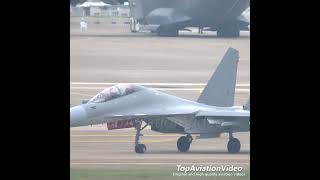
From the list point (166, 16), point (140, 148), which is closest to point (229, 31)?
point (166, 16)

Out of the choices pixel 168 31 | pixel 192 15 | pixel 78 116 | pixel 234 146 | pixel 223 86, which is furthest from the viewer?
pixel 168 31

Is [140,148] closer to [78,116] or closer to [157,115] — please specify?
[157,115]

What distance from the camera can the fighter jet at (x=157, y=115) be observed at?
16172 mm

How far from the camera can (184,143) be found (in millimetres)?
16672

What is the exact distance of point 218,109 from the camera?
54.8ft

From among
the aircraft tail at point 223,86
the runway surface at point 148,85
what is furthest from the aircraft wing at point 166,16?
the aircraft tail at point 223,86

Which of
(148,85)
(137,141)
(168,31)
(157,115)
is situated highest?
(168,31)

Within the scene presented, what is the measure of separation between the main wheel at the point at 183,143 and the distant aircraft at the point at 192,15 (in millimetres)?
36581

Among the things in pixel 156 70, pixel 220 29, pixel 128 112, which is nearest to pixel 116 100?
pixel 128 112

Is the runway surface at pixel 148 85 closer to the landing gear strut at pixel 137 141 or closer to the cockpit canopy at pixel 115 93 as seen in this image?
the landing gear strut at pixel 137 141

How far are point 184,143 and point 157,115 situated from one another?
Answer: 30.9 inches

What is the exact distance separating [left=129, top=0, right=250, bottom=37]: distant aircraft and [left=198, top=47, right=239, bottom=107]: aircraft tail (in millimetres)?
36038

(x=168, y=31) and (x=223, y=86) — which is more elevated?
(x=168, y=31)
